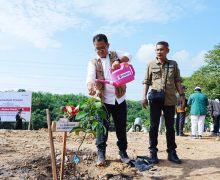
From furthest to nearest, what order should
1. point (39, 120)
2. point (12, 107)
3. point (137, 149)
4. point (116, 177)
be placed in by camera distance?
point (39, 120)
point (12, 107)
point (137, 149)
point (116, 177)

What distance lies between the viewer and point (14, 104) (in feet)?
50.1

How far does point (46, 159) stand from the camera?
551 centimetres

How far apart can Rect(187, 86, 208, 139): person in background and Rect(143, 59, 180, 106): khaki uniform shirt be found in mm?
4560

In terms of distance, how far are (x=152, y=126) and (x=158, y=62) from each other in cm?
93

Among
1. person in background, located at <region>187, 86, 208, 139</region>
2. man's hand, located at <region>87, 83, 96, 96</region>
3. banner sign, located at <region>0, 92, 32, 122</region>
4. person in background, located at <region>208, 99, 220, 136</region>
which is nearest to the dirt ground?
man's hand, located at <region>87, 83, 96, 96</region>

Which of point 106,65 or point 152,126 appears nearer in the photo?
point 106,65

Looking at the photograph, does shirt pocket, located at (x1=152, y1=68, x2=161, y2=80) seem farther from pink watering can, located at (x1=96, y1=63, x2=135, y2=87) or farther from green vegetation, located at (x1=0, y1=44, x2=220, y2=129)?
green vegetation, located at (x1=0, y1=44, x2=220, y2=129)

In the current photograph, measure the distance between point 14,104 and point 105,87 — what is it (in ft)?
35.8

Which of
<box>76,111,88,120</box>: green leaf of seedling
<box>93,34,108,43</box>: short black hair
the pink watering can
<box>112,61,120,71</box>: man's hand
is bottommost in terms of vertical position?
<box>76,111,88,120</box>: green leaf of seedling

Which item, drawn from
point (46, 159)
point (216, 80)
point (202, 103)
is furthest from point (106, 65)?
point (216, 80)

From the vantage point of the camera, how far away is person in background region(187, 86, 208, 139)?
9891 mm

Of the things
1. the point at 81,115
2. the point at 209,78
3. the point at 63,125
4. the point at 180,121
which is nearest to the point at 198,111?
the point at 180,121

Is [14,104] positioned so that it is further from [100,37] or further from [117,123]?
[100,37]

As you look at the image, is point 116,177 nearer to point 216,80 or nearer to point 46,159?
point 46,159
